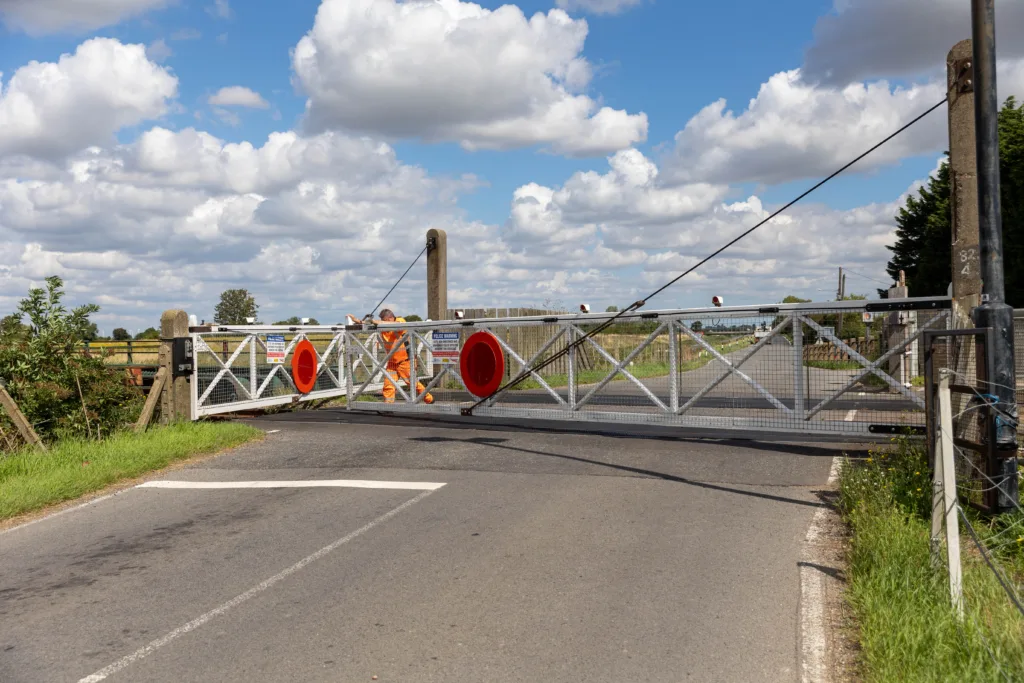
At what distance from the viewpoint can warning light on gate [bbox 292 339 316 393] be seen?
18.4m

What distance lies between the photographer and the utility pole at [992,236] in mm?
6375

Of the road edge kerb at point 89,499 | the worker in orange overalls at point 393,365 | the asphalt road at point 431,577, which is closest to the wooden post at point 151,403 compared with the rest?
the road edge kerb at point 89,499

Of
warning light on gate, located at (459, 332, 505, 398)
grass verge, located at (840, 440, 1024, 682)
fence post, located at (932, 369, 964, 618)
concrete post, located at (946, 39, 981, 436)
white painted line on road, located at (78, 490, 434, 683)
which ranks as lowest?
white painted line on road, located at (78, 490, 434, 683)

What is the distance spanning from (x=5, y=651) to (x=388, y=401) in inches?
495

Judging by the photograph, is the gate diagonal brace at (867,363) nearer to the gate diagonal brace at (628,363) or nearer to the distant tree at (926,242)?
the gate diagonal brace at (628,363)

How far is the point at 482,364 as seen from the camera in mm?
14945

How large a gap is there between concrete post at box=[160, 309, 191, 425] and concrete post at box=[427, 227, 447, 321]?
23.0ft

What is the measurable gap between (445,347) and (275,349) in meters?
4.16

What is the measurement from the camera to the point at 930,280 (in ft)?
146

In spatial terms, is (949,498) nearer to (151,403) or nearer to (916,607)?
(916,607)

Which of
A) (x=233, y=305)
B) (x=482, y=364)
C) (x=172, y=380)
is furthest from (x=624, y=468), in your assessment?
(x=233, y=305)

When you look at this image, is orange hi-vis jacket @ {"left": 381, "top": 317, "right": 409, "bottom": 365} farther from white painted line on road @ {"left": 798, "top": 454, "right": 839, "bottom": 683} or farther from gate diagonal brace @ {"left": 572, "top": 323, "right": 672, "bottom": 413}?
white painted line on road @ {"left": 798, "top": 454, "right": 839, "bottom": 683}

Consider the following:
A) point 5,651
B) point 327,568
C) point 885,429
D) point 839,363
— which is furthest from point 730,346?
point 5,651

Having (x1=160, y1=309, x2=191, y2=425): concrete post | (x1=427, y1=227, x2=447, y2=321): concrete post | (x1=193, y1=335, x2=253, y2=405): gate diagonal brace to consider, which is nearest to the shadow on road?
(x1=160, y1=309, x2=191, y2=425): concrete post
